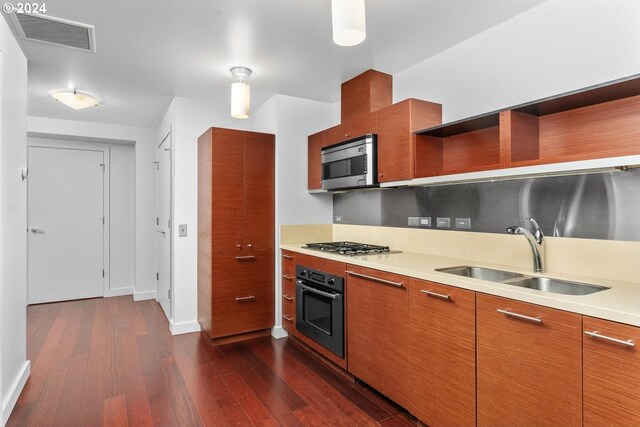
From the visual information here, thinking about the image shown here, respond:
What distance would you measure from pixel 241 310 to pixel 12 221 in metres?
1.86

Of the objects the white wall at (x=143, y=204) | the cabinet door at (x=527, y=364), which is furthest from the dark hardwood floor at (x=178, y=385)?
→ the white wall at (x=143, y=204)

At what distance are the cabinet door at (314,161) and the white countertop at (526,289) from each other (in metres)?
1.10

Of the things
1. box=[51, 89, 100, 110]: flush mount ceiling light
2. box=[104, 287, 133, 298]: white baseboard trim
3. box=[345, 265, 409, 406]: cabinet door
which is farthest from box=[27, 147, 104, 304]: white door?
box=[345, 265, 409, 406]: cabinet door

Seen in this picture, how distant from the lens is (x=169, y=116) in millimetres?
3996

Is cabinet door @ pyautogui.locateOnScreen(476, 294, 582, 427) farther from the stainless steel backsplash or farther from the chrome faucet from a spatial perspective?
the stainless steel backsplash

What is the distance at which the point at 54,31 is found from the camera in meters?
2.30

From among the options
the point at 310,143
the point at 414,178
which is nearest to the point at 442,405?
the point at 414,178

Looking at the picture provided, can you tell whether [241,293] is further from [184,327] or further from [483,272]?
[483,272]

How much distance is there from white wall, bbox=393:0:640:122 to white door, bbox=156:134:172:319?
2968 millimetres

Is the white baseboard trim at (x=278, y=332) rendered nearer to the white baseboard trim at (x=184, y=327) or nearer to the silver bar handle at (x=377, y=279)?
the white baseboard trim at (x=184, y=327)

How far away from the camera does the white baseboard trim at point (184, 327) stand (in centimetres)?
361

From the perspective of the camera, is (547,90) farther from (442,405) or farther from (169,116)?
(169,116)

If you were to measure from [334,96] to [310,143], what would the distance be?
0.54m

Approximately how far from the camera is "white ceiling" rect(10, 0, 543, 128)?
2072mm
